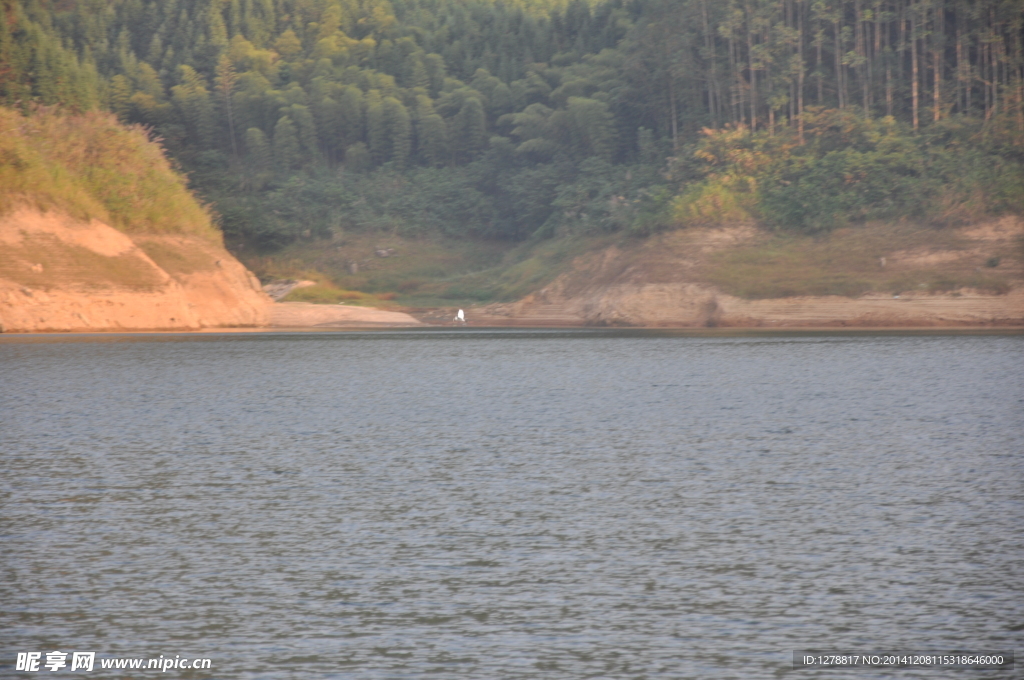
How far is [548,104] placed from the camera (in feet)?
410

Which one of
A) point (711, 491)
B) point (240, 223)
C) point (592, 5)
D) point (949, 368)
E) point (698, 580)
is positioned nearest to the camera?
point (698, 580)

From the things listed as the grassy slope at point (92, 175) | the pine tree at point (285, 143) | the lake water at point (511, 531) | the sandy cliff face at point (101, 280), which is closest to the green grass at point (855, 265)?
the lake water at point (511, 531)

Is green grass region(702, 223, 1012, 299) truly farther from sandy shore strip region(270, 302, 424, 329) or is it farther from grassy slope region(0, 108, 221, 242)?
grassy slope region(0, 108, 221, 242)

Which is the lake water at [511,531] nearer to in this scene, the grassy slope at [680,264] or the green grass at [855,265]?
the green grass at [855,265]

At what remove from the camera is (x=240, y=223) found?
107688mm

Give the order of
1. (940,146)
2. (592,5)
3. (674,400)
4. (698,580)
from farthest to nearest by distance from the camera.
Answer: (592,5) → (940,146) → (674,400) → (698,580)

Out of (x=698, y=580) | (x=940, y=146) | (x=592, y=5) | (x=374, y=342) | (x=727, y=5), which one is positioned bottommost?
(x=374, y=342)

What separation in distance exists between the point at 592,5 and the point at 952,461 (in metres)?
143

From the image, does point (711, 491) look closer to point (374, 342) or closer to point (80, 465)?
point (80, 465)

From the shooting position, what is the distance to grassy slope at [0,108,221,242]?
73.9 m

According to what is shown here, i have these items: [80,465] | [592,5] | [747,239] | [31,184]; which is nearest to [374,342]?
[31,184]

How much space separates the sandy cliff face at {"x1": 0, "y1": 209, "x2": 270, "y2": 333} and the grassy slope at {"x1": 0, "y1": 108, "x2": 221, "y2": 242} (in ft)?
5.20

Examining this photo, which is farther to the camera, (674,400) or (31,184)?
(31,184)

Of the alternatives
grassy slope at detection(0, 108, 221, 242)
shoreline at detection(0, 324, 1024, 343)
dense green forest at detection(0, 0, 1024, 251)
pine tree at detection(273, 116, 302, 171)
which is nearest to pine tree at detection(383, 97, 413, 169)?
dense green forest at detection(0, 0, 1024, 251)
